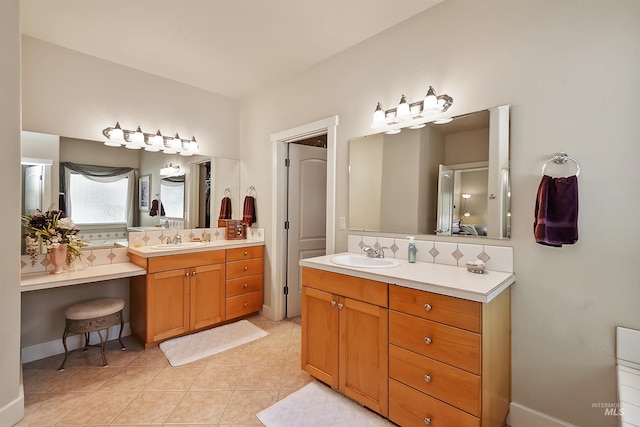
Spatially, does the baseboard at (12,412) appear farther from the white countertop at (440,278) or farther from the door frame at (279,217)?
the door frame at (279,217)

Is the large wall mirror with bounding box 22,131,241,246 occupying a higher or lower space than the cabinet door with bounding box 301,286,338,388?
higher

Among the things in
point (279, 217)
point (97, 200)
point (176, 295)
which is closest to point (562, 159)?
point (279, 217)

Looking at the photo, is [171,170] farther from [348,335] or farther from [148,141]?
[348,335]

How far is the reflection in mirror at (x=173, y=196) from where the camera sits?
324 cm

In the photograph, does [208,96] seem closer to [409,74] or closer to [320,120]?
[320,120]

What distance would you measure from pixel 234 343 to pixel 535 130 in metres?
2.90

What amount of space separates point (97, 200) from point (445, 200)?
10.2 feet

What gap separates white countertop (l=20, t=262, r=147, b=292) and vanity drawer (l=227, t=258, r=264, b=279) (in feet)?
2.78

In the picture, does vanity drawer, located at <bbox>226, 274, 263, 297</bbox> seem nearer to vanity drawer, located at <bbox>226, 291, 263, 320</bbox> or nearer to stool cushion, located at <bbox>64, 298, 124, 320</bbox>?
vanity drawer, located at <bbox>226, 291, 263, 320</bbox>

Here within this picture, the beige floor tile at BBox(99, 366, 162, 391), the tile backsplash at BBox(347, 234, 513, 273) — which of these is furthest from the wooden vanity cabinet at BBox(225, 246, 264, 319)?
the tile backsplash at BBox(347, 234, 513, 273)

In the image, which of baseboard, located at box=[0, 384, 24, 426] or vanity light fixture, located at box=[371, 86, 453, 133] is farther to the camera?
vanity light fixture, located at box=[371, 86, 453, 133]

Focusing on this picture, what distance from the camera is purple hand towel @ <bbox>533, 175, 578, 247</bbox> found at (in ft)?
4.92

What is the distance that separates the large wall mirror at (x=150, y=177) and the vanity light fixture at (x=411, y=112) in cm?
218

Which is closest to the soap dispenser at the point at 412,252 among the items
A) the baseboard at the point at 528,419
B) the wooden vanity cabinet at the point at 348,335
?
the wooden vanity cabinet at the point at 348,335
